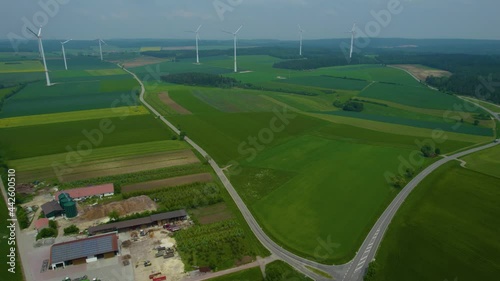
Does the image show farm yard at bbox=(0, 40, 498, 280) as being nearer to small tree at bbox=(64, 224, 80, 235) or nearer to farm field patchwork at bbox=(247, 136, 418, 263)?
farm field patchwork at bbox=(247, 136, 418, 263)

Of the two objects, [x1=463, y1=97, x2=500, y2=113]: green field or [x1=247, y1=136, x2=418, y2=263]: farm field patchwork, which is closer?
[x1=247, y1=136, x2=418, y2=263]: farm field patchwork

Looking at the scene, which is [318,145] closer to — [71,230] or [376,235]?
[376,235]

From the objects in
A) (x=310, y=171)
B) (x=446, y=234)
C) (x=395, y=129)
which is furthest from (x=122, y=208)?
(x=395, y=129)

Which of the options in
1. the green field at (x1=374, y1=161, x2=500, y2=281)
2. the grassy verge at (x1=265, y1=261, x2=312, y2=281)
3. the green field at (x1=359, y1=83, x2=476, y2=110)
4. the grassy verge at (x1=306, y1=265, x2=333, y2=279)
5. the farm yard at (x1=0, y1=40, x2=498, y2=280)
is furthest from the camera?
the green field at (x1=359, y1=83, x2=476, y2=110)

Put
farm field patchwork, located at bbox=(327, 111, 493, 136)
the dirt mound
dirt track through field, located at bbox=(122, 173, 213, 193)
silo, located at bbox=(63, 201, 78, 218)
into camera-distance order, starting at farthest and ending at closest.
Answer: farm field patchwork, located at bbox=(327, 111, 493, 136), dirt track through field, located at bbox=(122, 173, 213, 193), the dirt mound, silo, located at bbox=(63, 201, 78, 218)

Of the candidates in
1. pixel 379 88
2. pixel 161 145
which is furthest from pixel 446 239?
pixel 379 88

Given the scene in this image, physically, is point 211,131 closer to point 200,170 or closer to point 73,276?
point 200,170

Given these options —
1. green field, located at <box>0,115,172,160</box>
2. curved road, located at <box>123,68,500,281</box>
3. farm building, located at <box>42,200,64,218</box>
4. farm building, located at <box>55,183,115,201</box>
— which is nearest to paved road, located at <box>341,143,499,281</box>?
curved road, located at <box>123,68,500,281</box>
